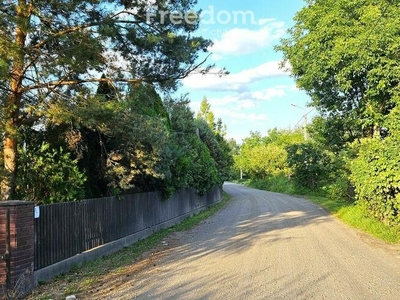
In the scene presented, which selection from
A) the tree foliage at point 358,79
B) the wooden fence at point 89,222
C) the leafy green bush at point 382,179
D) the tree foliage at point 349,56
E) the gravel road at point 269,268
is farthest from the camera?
the tree foliage at point 349,56

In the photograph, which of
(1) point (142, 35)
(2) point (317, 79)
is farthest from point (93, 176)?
(2) point (317, 79)

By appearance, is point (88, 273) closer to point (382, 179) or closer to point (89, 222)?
point (89, 222)

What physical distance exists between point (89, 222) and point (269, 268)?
4792 millimetres

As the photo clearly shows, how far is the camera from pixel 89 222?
1044 cm

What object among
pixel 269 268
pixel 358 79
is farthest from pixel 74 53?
pixel 358 79

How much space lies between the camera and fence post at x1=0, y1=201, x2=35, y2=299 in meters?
6.70

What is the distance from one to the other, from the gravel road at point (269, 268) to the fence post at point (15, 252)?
1600 millimetres

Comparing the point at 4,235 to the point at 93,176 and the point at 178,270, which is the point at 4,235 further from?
the point at 93,176

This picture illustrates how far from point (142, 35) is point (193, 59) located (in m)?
1.38

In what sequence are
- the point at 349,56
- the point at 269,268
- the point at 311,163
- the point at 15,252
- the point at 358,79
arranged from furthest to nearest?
the point at 311,163 < the point at 358,79 < the point at 349,56 < the point at 269,268 < the point at 15,252

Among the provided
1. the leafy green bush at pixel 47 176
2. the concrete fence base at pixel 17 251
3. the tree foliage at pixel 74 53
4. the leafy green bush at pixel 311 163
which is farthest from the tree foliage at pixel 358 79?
the leafy green bush at pixel 311 163

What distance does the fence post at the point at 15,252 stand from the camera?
6.70m

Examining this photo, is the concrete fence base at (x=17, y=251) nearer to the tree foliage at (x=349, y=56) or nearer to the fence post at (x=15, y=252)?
the fence post at (x=15, y=252)

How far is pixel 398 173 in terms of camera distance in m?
12.1
